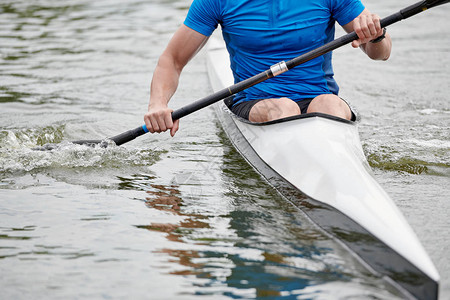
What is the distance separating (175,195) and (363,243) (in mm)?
→ 1307

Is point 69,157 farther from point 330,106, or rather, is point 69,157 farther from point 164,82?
point 330,106

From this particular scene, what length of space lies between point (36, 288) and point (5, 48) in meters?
6.87

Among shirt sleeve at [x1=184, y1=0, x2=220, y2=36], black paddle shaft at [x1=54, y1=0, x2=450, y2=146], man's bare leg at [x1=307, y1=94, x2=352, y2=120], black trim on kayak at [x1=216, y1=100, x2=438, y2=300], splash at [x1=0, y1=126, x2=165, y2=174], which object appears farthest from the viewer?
splash at [x1=0, y1=126, x2=165, y2=174]

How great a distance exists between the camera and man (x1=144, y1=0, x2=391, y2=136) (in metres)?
3.42

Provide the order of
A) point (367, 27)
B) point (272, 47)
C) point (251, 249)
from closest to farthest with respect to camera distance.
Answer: point (251, 249) < point (367, 27) < point (272, 47)

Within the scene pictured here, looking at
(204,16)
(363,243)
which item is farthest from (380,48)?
(363,243)

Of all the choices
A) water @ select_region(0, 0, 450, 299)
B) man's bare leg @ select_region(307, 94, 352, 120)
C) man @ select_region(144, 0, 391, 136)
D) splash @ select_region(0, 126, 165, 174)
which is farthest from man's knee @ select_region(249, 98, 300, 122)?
splash @ select_region(0, 126, 165, 174)

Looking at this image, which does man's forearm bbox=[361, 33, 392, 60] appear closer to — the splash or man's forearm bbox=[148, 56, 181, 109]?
man's forearm bbox=[148, 56, 181, 109]

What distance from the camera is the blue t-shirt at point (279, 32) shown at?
3443mm

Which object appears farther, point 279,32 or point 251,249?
point 279,32

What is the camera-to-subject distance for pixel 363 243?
2453 mm

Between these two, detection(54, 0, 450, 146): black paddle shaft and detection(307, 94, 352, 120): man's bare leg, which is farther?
detection(307, 94, 352, 120): man's bare leg

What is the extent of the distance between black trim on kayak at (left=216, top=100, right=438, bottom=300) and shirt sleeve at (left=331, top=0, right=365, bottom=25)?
27.0 inches

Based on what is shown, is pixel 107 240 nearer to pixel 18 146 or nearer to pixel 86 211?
pixel 86 211
